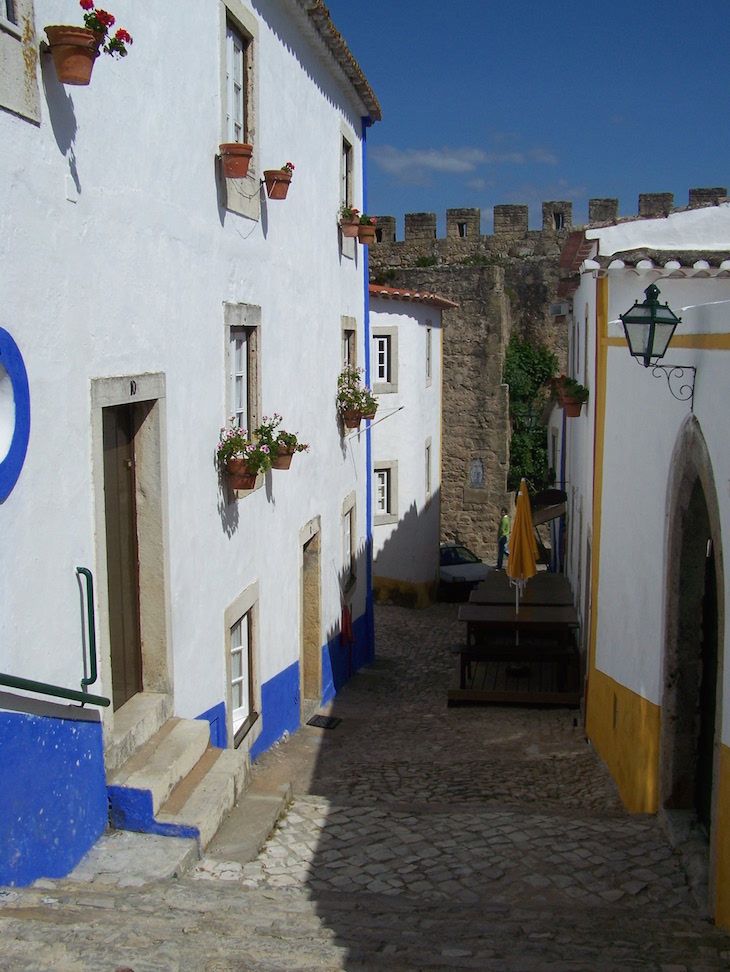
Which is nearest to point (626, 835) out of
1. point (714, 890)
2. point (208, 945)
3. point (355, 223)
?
point (714, 890)

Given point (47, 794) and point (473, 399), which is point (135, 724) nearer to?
point (47, 794)

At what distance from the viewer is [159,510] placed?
6520 mm

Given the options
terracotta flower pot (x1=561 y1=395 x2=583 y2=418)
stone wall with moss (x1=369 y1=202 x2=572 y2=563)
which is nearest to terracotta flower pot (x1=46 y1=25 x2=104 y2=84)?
terracotta flower pot (x1=561 y1=395 x2=583 y2=418)

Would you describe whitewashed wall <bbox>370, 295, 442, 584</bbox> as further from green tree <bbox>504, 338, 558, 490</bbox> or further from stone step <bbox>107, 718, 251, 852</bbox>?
stone step <bbox>107, 718, 251, 852</bbox>

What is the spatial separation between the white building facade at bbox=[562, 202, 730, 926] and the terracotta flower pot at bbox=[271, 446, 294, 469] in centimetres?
301

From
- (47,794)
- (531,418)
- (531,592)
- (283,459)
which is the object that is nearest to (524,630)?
(531,592)

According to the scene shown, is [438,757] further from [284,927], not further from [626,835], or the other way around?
[284,927]

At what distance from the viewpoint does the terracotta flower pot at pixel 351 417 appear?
12.6m

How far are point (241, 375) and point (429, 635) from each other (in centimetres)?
1076

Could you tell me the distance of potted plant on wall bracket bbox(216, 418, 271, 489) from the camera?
7.69 m

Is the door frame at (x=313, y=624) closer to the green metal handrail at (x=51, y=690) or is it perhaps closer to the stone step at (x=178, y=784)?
the stone step at (x=178, y=784)

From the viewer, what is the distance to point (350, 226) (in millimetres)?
12406

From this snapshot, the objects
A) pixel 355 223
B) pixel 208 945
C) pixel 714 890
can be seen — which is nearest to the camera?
pixel 208 945

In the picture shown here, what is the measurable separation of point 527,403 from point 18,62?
24247mm
